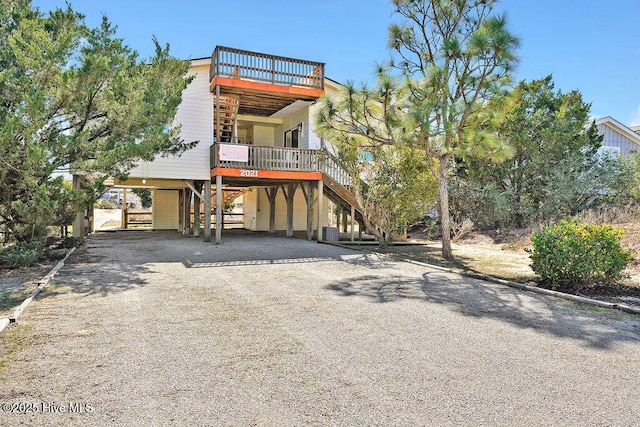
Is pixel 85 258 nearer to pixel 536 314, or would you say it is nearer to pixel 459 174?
pixel 536 314

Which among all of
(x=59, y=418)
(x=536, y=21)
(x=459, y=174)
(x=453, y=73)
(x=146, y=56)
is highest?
(x=536, y=21)

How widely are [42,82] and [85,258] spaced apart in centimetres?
431

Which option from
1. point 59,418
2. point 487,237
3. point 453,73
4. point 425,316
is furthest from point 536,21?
point 59,418

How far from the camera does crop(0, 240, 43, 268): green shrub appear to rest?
28.6 feet

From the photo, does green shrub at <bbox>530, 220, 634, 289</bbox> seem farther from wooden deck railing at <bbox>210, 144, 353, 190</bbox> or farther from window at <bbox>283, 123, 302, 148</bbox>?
window at <bbox>283, 123, 302, 148</bbox>

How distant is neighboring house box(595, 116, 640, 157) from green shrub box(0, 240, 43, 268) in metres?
25.5

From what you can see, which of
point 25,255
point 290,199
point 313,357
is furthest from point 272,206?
point 313,357

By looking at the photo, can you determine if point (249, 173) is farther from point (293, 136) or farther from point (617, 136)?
point (617, 136)

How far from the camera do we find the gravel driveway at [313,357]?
120 inches

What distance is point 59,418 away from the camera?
2.89 meters

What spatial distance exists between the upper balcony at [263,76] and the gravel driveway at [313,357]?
9.05m

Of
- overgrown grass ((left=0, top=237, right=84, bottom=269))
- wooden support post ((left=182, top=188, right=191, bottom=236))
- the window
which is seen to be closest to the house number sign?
the window

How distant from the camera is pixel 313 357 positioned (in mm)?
4102

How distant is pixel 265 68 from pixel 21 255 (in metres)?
9.57
